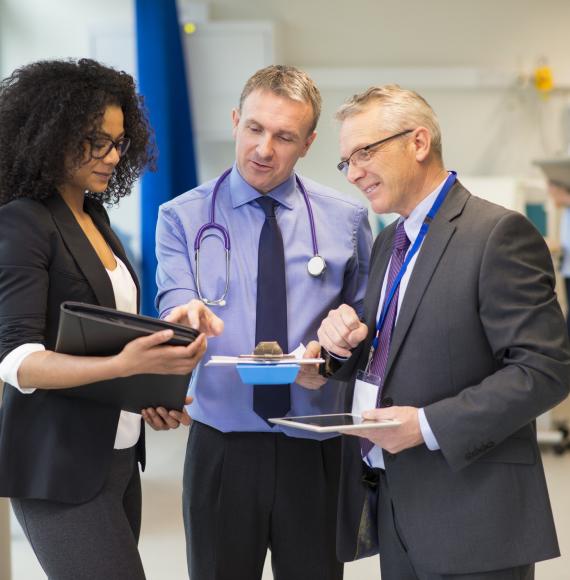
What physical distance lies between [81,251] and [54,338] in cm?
17

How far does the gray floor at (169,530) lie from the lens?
3.30 metres

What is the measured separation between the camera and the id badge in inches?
65.7

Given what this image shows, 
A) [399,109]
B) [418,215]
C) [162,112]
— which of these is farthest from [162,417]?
[162,112]

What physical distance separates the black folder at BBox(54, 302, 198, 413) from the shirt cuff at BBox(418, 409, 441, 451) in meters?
0.43

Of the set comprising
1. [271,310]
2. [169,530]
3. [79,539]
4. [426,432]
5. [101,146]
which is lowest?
[169,530]

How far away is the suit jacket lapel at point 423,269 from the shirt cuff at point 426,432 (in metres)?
0.13

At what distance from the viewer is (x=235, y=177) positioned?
2.08 m

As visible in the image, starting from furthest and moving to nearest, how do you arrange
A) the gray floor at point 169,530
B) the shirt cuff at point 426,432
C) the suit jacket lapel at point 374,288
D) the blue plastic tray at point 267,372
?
the gray floor at point 169,530 < the suit jacket lapel at point 374,288 < the blue plastic tray at point 267,372 < the shirt cuff at point 426,432

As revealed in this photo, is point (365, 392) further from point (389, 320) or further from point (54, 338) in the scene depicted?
point (54, 338)

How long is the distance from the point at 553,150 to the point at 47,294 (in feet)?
17.2

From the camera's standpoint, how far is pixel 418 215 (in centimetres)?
171

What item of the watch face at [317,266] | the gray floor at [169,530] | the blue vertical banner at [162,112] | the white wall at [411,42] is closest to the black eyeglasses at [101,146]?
the watch face at [317,266]

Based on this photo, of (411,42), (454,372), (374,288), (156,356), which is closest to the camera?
(156,356)

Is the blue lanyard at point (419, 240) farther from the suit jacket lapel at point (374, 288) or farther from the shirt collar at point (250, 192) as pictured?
the shirt collar at point (250, 192)
